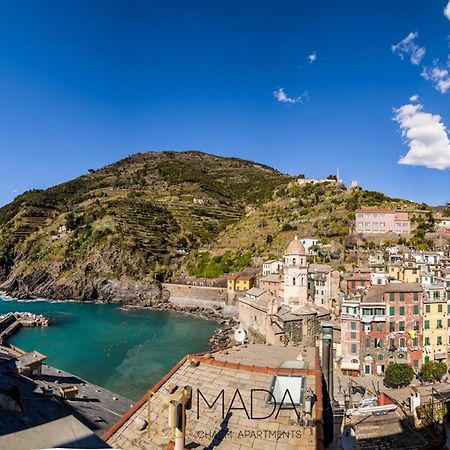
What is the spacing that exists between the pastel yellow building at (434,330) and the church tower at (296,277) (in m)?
13.1

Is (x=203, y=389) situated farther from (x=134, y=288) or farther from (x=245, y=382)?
(x=134, y=288)

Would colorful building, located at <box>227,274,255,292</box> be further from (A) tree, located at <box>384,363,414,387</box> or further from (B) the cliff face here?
(A) tree, located at <box>384,363,414,387</box>

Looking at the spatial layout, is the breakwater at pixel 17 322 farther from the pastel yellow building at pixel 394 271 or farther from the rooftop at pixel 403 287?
the pastel yellow building at pixel 394 271

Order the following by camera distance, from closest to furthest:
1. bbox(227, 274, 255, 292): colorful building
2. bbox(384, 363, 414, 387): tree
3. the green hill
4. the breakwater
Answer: bbox(384, 363, 414, 387): tree → the breakwater → bbox(227, 274, 255, 292): colorful building → the green hill

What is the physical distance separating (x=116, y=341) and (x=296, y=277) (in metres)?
22.8

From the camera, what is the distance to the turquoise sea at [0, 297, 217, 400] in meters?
34.3

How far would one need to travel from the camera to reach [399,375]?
84.0 feet

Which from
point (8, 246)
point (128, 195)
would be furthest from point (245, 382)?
point (128, 195)

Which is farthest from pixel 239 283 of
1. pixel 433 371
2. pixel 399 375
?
pixel 433 371

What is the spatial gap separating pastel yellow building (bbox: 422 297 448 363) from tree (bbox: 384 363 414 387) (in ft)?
12.8


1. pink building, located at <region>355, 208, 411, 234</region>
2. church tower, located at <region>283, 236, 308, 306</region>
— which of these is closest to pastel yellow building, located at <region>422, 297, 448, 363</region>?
church tower, located at <region>283, 236, 308, 306</region>

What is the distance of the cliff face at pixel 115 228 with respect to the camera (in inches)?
3223

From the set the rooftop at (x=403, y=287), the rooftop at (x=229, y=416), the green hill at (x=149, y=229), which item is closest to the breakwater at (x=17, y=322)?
the green hill at (x=149, y=229)

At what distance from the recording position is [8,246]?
9850 centimetres
